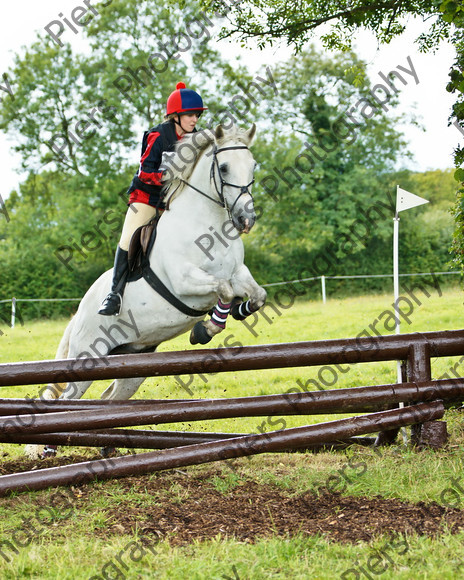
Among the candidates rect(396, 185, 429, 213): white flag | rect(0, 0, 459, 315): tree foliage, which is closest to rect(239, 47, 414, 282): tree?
rect(0, 0, 459, 315): tree foliage

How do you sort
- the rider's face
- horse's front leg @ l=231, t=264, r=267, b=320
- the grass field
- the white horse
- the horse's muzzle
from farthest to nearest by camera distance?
the rider's face < horse's front leg @ l=231, t=264, r=267, b=320 < the white horse < the horse's muzzle < the grass field

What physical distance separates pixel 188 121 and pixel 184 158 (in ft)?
0.97

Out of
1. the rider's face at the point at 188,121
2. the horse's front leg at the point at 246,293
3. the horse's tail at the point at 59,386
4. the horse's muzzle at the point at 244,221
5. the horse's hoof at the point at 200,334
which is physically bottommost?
the horse's tail at the point at 59,386

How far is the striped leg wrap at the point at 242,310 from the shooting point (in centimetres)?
400

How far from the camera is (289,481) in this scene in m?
3.60

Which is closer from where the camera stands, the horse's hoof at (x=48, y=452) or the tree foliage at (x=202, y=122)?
the horse's hoof at (x=48, y=452)

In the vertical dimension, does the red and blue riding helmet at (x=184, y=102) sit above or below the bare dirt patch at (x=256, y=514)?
above

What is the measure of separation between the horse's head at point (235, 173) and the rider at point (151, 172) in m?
0.38

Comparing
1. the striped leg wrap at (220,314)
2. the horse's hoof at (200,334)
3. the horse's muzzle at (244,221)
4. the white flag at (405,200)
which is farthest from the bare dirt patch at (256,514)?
the white flag at (405,200)

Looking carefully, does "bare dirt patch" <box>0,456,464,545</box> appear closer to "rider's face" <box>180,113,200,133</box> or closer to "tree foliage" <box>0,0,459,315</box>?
"rider's face" <box>180,113,200,133</box>

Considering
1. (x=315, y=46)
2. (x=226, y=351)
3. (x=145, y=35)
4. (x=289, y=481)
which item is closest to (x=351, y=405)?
(x=289, y=481)

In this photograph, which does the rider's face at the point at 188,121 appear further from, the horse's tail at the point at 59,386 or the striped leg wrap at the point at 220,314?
the horse's tail at the point at 59,386

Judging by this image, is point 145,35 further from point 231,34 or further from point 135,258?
point 135,258

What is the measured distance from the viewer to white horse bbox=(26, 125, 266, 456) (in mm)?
3855
